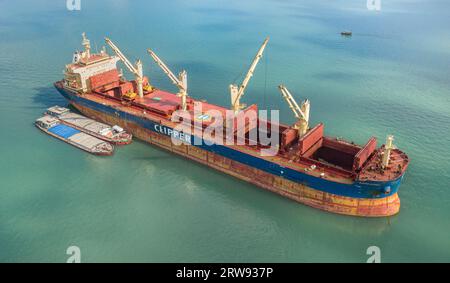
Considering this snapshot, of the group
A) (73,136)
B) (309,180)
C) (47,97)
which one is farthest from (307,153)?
(47,97)

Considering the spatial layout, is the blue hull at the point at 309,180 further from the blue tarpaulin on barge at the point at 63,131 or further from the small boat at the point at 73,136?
the blue tarpaulin on barge at the point at 63,131

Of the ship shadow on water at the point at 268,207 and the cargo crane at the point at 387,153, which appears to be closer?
the cargo crane at the point at 387,153

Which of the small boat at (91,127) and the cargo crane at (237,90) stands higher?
the cargo crane at (237,90)

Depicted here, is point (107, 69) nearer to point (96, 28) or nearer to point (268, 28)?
point (96, 28)

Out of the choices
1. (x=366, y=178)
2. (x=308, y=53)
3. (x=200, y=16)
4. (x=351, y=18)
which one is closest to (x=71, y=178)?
(x=366, y=178)

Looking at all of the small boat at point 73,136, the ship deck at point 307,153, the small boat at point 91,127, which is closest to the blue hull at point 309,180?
the ship deck at point 307,153

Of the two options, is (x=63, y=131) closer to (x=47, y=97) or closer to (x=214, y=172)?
(x=47, y=97)
